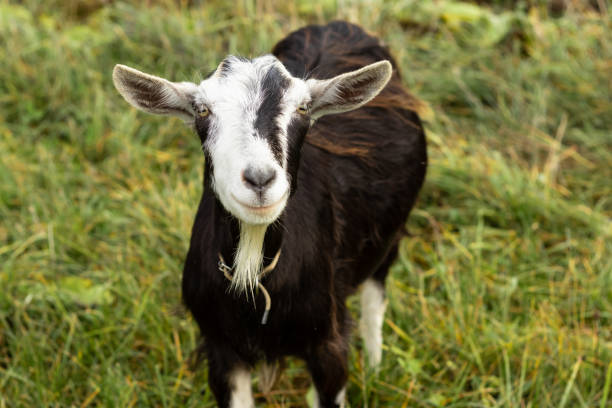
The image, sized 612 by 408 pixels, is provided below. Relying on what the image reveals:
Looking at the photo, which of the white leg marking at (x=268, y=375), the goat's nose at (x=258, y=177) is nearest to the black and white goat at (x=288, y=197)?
the goat's nose at (x=258, y=177)

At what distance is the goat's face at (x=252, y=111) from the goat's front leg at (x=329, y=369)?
75 centimetres

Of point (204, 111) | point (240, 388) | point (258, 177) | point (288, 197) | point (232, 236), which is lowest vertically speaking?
point (240, 388)

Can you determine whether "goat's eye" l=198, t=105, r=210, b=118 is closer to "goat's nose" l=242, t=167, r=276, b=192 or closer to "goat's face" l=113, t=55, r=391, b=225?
→ "goat's face" l=113, t=55, r=391, b=225

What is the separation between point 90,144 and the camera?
211 inches

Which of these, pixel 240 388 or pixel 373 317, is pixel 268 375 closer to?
pixel 240 388

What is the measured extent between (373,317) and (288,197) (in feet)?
4.88

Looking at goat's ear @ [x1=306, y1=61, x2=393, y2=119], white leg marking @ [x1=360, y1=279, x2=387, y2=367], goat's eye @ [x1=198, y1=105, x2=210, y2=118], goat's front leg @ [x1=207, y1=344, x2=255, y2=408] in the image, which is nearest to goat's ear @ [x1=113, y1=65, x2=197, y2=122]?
goat's eye @ [x1=198, y1=105, x2=210, y2=118]

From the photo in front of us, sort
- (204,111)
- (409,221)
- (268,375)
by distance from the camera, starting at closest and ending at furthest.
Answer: (204,111) < (268,375) < (409,221)

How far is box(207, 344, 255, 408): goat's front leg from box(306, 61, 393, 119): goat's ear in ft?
3.28

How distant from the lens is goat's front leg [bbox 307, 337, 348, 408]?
2936 mm

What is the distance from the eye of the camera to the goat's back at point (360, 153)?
3182 millimetres

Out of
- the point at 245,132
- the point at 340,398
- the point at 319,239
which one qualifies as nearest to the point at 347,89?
the point at 245,132

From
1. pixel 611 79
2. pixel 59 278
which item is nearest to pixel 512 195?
pixel 611 79

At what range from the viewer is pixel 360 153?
10.9ft
